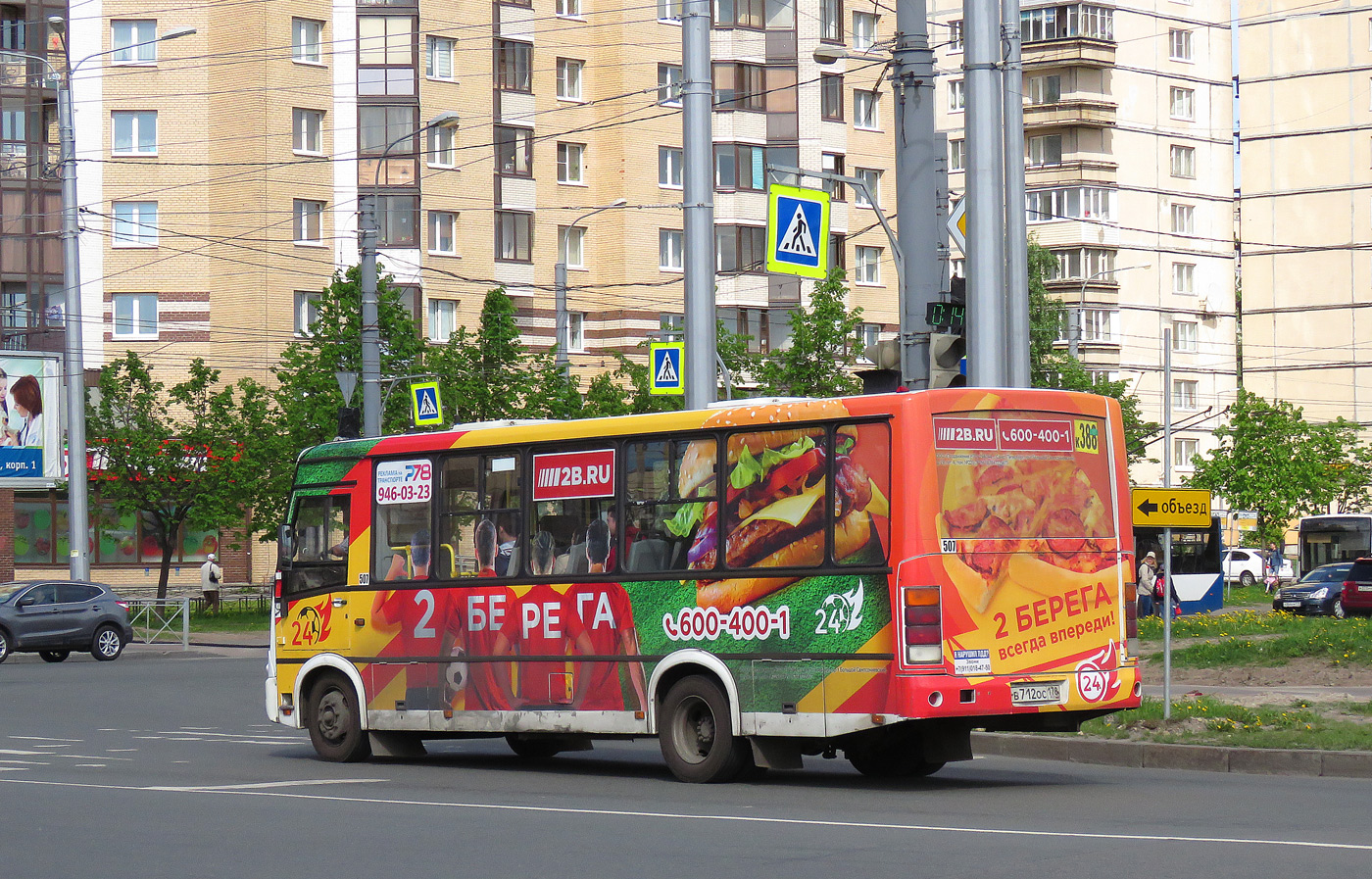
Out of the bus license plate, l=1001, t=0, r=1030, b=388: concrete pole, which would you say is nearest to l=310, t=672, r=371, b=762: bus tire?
the bus license plate

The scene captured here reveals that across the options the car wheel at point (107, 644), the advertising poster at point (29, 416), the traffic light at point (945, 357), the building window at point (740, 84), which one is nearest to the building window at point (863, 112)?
the building window at point (740, 84)

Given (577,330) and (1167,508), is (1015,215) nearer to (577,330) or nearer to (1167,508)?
(1167,508)

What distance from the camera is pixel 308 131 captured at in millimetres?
62000

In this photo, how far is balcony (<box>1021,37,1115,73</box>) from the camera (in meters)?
86.0

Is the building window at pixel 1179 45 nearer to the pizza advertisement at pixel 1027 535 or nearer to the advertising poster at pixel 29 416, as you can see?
the advertising poster at pixel 29 416

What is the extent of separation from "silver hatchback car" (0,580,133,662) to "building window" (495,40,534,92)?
107 feet

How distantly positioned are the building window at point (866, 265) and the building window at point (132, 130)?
2523cm

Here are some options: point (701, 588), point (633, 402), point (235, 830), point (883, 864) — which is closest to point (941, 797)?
point (701, 588)

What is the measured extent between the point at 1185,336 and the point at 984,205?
7871 centimetres

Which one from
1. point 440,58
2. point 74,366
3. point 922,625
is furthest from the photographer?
point 440,58

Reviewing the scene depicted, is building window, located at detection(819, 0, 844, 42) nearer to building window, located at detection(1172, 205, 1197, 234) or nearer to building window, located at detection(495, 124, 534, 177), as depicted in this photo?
building window, located at detection(495, 124, 534, 177)

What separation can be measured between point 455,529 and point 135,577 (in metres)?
48.7

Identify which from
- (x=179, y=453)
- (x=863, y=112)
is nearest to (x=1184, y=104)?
(x=863, y=112)

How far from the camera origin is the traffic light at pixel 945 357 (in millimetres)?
16312
